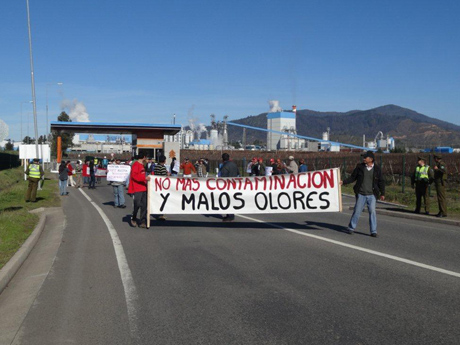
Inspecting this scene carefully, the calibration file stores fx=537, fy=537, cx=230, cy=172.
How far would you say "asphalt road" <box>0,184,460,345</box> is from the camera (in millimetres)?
5316

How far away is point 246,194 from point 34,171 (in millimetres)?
11495

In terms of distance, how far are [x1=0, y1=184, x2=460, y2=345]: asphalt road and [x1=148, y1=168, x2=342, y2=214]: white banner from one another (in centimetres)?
77

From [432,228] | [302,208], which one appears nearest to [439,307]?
[302,208]

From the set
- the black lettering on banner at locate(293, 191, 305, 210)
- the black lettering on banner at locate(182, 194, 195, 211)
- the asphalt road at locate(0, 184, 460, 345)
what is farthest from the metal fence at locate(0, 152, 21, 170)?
the black lettering on banner at locate(293, 191, 305, 210)

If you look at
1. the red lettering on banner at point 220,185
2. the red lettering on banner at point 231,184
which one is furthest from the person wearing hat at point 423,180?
the red lettering on banner at point 220,185

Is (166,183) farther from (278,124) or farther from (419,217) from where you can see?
(278,124)

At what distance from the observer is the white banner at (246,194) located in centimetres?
1249

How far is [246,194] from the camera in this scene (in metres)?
12.7

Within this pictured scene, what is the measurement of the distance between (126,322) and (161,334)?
584mm

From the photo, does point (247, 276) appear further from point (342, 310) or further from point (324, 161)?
point (324, 161)

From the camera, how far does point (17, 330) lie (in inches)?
220

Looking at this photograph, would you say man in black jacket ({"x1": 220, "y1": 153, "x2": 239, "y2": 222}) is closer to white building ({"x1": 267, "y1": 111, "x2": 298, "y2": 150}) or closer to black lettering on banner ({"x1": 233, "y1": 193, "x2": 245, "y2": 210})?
black lettering on banner ({"x1": 233, "y1": 193, "x2": 245, "y2": 210})

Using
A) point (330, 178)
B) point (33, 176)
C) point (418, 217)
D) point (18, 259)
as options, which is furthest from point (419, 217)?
point (33, 176)

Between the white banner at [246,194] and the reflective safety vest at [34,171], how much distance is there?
32.8ft
